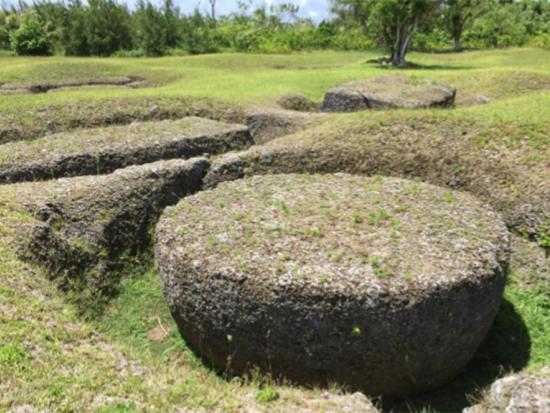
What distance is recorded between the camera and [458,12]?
1348 inches

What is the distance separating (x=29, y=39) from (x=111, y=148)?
997 inches

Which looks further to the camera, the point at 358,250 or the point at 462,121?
the point at 462,121

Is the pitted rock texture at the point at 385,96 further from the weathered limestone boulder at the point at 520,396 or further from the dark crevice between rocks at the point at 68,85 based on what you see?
the dark crevice between rocks at the point at 68,85

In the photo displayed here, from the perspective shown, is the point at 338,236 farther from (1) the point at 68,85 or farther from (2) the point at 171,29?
(2) the point at 171,29

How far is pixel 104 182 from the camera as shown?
326 inches

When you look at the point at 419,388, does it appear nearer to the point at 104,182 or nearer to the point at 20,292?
the point at 20,292

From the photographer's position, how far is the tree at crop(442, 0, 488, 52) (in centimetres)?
A: 3322

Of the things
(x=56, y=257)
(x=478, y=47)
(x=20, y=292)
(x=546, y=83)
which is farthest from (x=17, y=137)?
(x=478, y=47)

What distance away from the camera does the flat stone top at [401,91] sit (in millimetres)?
13602

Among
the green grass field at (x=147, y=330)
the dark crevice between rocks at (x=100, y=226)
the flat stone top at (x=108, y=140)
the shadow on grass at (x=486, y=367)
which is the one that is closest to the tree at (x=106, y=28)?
the green grass field at (x=147, y=330)

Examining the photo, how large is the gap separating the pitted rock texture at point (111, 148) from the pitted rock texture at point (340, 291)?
3558mm

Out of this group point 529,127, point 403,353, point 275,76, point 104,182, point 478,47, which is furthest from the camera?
point 478,47

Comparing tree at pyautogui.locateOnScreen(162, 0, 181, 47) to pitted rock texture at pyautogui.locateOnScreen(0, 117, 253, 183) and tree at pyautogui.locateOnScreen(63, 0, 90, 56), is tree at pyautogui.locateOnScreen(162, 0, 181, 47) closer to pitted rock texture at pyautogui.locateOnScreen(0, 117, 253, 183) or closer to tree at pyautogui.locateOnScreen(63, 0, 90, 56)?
tree at pyautogui.locateOnScreen(63, 0, 90, 56)

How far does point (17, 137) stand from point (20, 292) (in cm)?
739
